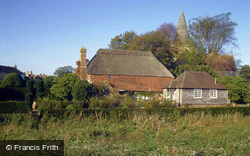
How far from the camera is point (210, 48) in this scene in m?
38.6

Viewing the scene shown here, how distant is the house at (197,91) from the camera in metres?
26.7

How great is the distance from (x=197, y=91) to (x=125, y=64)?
37.2 feet

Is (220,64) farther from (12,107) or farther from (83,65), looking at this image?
(12,107)

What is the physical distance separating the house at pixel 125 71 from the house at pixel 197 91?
3.55m

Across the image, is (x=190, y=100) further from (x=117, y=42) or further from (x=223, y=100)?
(x=117, y=42)

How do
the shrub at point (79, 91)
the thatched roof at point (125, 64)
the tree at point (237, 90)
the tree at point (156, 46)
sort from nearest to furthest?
the shrub at point (79, 91), the tree at point (237, 90), the thatched roof at point (125, 64), the tree at point (156, 46)

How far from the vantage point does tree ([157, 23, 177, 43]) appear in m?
47.7

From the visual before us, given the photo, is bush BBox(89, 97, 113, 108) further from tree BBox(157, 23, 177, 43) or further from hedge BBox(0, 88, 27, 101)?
tree BBox(157, 23, 177, 43)

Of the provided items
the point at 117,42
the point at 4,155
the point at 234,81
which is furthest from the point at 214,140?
the point at 117,42

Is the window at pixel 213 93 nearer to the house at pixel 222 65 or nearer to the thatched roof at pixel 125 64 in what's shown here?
the thatched roof at pixel 125 64

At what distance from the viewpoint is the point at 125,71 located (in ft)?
105

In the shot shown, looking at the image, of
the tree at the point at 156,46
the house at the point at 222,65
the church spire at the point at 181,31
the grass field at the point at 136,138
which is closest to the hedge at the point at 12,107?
the grass field at the point at 136,138

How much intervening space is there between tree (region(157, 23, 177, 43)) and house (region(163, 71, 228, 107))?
20.4 meters

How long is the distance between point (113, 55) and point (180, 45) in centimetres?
1566
